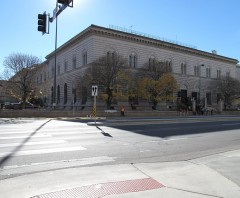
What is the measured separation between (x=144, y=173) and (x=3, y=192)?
10.8ft

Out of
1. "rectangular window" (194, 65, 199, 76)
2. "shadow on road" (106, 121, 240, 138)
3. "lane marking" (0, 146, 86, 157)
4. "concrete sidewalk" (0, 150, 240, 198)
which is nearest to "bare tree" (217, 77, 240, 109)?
"rectangular window" (194, 65, 199, 76)

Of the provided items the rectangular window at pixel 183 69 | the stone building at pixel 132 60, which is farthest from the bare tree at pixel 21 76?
the rectangular window at pixel 183 69

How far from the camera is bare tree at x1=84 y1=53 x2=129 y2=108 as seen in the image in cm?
4478

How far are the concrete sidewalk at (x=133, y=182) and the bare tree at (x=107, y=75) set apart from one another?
36.6 metres

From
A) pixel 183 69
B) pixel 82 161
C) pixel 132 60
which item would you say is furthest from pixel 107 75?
pixel 82 161

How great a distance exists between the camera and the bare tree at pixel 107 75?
4478 centimetres

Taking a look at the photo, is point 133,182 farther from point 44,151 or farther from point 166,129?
point 166,129

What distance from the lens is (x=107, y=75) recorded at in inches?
1773

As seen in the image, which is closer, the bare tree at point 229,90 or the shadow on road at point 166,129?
the shadow on road at point 166,129

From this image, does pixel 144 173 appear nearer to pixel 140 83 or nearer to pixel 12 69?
pixel 140 83

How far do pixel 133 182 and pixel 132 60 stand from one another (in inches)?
2145

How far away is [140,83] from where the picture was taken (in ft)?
170

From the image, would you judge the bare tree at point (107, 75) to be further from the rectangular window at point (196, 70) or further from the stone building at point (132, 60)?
the rectangular window at point (196, 70)

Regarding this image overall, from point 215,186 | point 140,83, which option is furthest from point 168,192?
point 140,83
